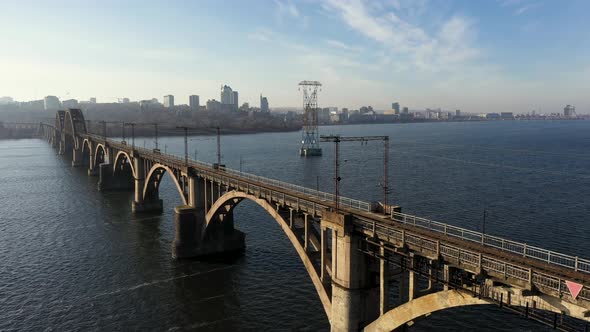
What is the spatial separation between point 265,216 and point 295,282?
Result: 100 ft

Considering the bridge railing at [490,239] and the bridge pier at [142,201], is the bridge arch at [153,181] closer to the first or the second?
the bridge pier at [142,201]

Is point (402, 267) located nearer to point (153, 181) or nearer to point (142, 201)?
point (153, 181)

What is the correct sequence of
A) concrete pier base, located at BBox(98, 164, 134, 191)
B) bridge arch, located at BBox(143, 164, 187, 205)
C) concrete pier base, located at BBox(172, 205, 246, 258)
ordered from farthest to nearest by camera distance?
1. concrete pier base, located at BBox(98, 164, 134, 191)
2. bridge arch, located at BBox(143, 164, 187, 205)
3. concrete pier base, located at BBox(172, 205, 246, 258)

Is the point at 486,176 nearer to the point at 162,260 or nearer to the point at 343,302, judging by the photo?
the point at 162,260

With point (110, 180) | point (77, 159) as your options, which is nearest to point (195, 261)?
point (110, 180)

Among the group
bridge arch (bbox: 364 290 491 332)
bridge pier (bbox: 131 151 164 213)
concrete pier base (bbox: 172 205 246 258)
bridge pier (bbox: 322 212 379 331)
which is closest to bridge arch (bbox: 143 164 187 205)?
bridge pier (bbox: 131 151 164 213)

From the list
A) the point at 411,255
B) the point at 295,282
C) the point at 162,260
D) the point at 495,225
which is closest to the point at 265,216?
the point at 162,260

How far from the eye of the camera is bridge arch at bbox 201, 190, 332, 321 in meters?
35.8

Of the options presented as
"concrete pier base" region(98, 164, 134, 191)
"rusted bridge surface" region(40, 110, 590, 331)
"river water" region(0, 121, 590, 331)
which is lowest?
"river water" region(0, 121, 590, 331)

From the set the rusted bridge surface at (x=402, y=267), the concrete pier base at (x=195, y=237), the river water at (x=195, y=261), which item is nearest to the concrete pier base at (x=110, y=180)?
the river water at (x=195, y=261)

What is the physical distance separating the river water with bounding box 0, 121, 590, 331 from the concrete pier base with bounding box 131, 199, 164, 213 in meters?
2.37

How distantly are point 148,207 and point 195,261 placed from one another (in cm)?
3582

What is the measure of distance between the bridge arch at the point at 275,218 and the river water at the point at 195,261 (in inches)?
279

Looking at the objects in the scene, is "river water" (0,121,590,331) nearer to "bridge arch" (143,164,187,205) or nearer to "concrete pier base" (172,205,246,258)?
"concrete pier base" (172,205,246,258)
